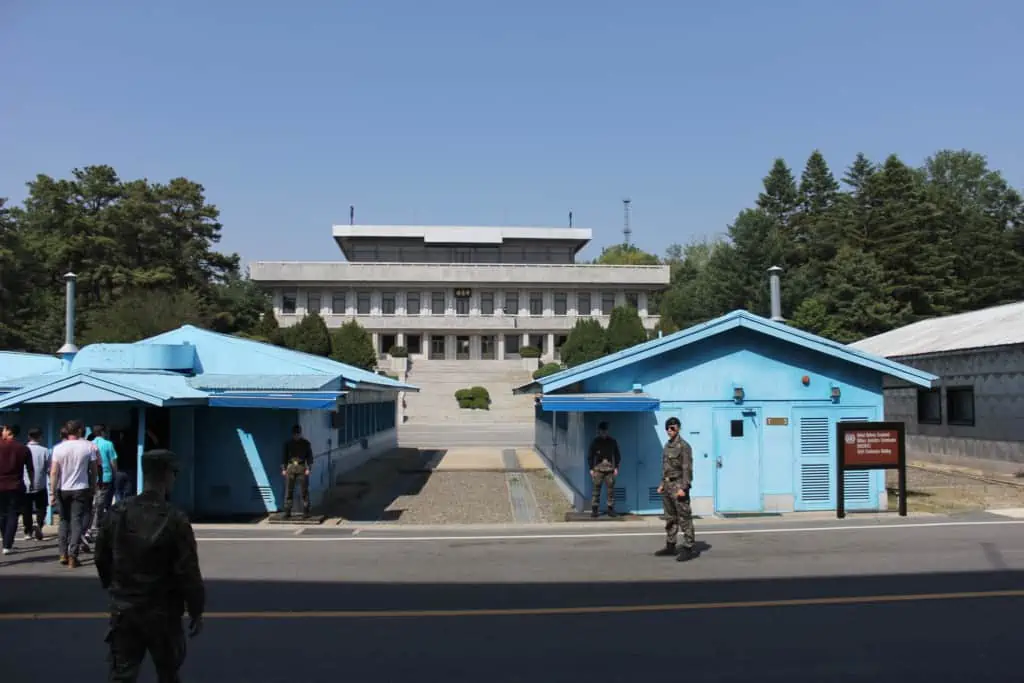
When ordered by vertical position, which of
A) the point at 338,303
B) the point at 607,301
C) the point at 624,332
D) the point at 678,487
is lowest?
the point at 678,487

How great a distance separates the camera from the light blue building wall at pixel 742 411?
15945 mm

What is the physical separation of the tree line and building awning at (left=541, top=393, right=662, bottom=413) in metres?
43.1

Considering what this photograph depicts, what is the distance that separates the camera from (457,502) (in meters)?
18.3

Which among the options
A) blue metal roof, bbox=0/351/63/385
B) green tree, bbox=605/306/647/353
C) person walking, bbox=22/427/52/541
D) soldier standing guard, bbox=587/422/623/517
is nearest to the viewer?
person walking, bbox=22/427/52/541

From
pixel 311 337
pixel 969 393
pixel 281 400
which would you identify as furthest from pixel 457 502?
pixel 311 337

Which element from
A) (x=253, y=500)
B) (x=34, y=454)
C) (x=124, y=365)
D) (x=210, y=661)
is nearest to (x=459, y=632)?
(x=210, y=661)

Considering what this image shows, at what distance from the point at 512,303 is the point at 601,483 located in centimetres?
6200

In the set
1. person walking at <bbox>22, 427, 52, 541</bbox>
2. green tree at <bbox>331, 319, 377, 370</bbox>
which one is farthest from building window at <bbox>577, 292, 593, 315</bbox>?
person walking at <bbox>22, 427, 52, 541</bbox>

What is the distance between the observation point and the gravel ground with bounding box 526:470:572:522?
16359mm

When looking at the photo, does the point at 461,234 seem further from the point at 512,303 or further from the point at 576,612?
the point at 576,612

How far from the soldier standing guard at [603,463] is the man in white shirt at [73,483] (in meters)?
8.05

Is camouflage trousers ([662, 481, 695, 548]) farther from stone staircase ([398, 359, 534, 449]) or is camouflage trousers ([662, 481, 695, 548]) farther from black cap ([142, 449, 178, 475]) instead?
stone staircase ([398, 359, 534, 449])

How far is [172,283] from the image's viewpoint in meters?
63.3

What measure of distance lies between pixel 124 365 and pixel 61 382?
11.0 ft
